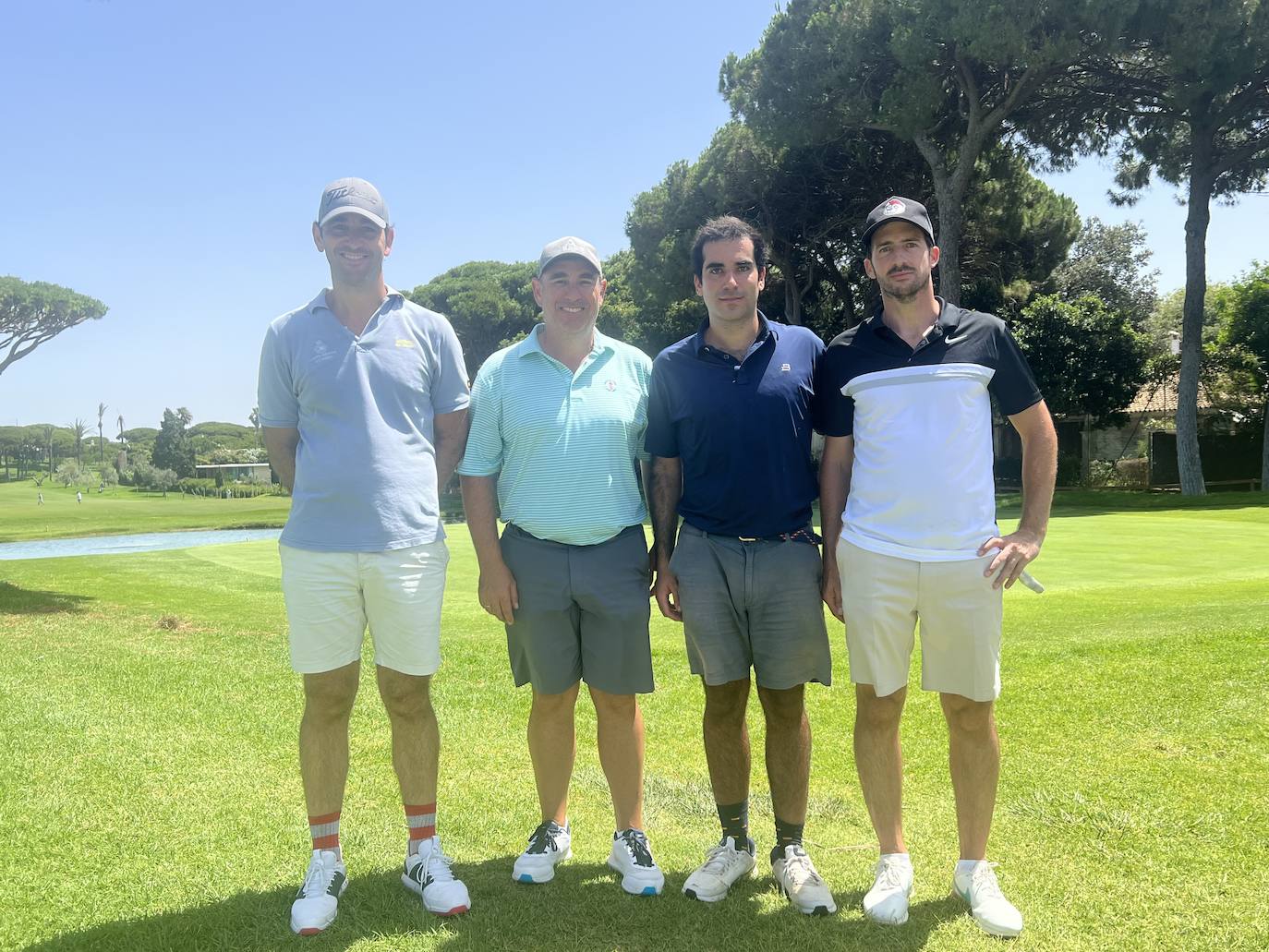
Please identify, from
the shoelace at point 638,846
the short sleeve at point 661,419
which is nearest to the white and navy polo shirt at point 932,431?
the short sleeve at point 661,419

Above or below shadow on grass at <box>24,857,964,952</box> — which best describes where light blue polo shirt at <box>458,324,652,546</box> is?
above

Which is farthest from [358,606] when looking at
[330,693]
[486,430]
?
[486,430]

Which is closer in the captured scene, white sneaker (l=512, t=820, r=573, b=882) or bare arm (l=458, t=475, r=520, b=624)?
white sneaker (l=512, t=820, r=573, b=882)

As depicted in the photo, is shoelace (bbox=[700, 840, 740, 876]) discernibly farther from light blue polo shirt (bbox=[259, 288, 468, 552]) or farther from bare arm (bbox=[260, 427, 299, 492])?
bare arm (bbox=[260, 427, 299, 492])

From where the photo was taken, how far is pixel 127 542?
27188 millimetres

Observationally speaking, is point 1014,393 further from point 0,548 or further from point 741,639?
point 0,548

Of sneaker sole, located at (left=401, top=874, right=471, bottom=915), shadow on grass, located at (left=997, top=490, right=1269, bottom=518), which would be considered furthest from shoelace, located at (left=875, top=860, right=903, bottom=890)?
shadow on grass, located at (left=997, top=490, right=1269, bottom=518)

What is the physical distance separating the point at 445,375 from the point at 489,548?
0.64 m

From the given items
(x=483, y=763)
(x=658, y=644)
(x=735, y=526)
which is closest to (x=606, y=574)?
(x=735, y=526)

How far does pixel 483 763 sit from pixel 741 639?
1.89 m

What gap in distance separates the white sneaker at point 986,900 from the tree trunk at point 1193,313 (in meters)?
24.5

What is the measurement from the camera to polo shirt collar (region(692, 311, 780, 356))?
11.0 feet

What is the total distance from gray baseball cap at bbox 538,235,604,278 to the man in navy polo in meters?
0.38

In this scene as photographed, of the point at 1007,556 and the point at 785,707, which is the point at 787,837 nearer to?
the point at 785,707
